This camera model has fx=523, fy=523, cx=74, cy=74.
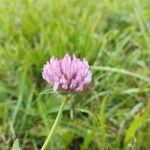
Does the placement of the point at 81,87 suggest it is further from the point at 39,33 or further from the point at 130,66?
Answer: the point at 39,33

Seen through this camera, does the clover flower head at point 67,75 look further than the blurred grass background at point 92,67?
No

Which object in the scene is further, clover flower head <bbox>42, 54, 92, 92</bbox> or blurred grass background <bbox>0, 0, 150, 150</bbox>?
blurred grass background <bbox>0, 0, 150, 150</bbox>

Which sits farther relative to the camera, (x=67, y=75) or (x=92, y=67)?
(x=92, y=67)

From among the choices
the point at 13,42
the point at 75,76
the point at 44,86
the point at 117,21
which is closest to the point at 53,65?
the point at 75,76

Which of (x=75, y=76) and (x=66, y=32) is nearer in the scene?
(x=75, y=76)
